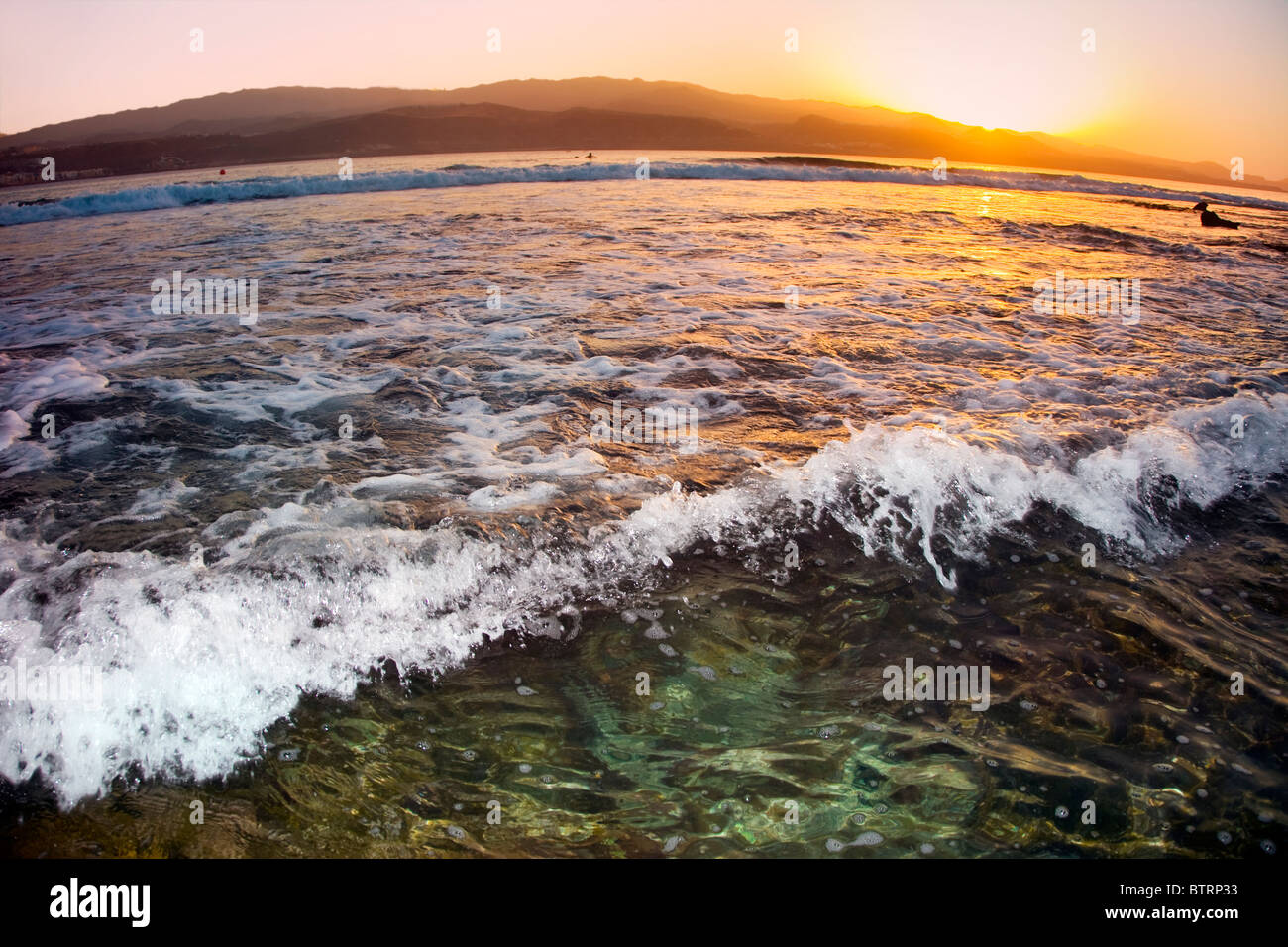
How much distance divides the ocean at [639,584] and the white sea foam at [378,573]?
0.02 m

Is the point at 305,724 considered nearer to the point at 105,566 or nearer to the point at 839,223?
the point at 105,566

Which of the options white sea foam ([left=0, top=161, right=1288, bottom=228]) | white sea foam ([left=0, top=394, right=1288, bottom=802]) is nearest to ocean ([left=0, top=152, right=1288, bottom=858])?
white sea foam ([left=0, top=394, right=1288, bottom=802])

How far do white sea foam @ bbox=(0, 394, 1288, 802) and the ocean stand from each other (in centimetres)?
2

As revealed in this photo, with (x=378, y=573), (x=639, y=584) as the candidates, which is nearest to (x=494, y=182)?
(x=378, y=573)

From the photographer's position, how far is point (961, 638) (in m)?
3.51

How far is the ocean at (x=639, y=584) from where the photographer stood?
2623 mm

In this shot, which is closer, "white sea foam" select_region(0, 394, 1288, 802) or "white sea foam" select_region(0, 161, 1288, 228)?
"white sea foam" select_region(0, 394, 1288, 802)

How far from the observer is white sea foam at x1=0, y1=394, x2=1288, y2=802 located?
286 cm

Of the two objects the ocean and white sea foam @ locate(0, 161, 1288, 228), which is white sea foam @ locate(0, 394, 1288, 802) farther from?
white sea foam @ locate(0, 161, 1288, 228)

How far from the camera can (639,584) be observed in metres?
3.81

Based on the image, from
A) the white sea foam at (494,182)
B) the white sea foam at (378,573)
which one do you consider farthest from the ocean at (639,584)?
the white sea foam at (494,182)

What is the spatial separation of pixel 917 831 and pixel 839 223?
16.7m

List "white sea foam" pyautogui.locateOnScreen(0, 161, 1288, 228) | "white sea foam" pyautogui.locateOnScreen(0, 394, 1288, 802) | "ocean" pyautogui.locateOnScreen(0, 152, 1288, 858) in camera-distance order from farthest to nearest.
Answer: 1. "white sea foam" pyautogui.locateOnScreen(0, 161, 1288, 228)
2. "white sea foam" pyautogui.locateOnScreen(0, 394, 1288, 802)
3. "ocean" pyautogui.locateOnScreen(0, 152, 1288, 858)

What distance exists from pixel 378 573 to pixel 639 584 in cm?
140
